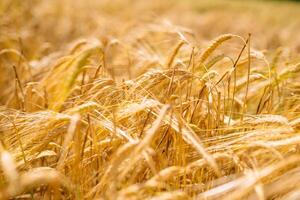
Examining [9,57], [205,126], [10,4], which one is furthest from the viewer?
[10,4]

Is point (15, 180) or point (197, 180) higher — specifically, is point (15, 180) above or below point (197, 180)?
above

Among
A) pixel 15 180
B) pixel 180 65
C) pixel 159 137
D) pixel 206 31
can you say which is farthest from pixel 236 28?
pixel 15 180

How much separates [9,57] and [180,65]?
4.75ft

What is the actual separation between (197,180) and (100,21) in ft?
9.10

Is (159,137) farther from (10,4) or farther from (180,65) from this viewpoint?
(10,4)

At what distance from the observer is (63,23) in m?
3.79

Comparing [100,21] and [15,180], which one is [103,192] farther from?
[100,21]

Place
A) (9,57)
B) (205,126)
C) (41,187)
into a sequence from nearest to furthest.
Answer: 1. (41,187)
2. (205,126)
3. (9,57)

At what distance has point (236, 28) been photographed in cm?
518

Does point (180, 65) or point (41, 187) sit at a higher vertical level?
point (180, 65)

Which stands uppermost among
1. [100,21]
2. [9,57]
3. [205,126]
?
[100,21]

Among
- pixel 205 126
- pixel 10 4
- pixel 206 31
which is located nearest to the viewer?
pixel 205 126

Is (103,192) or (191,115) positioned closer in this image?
(103,192)

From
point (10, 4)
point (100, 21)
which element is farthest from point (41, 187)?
point (100, 21)
